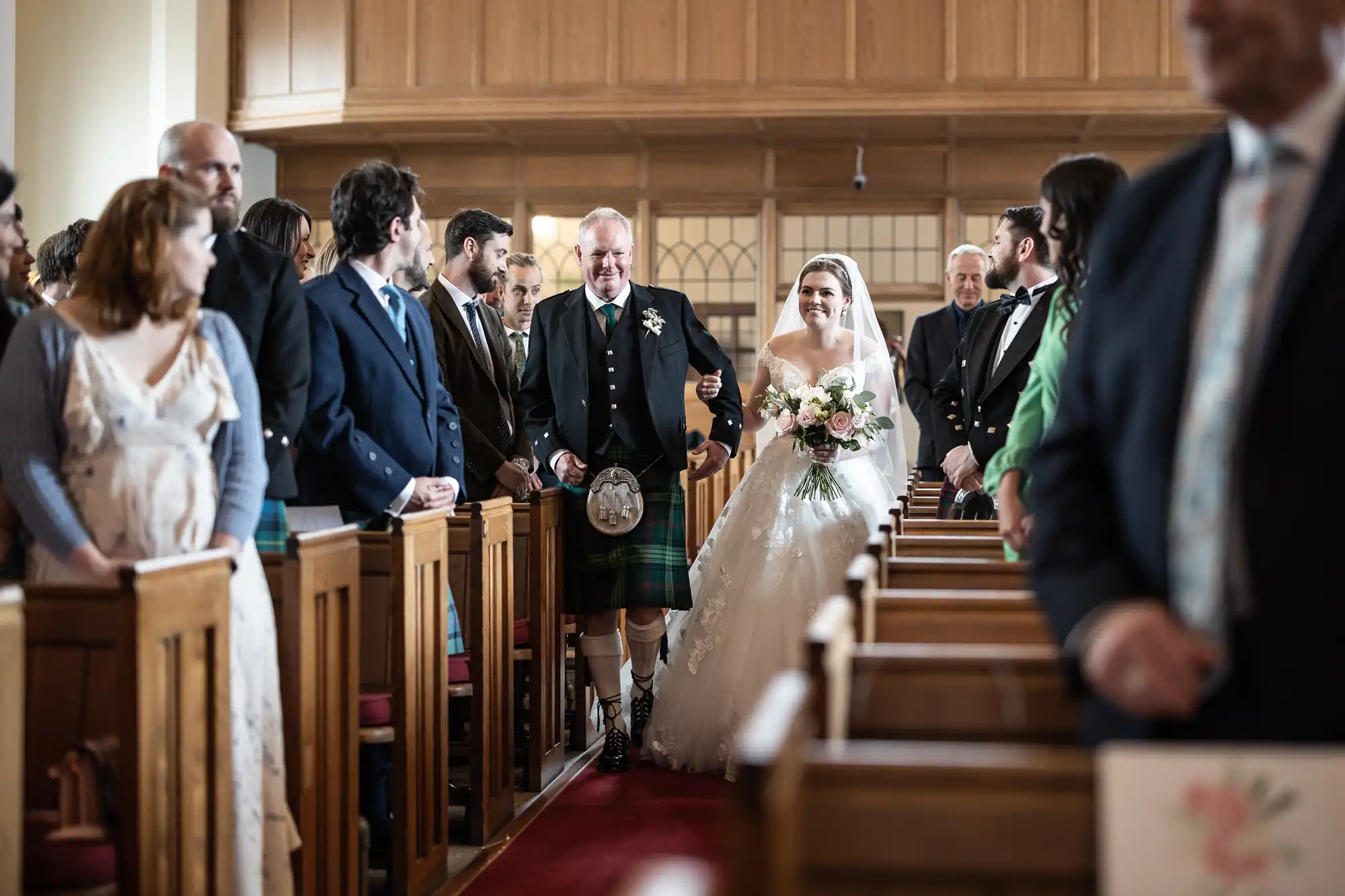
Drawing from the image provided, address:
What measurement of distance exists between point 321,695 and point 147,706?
817 mm

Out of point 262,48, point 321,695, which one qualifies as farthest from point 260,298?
point 262,48

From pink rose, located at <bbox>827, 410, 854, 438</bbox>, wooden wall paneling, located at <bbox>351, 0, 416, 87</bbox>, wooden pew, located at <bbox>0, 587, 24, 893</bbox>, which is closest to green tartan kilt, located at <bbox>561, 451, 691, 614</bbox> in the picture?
pink rose, located at <bbox>827, 410, 854, 438</bbox>

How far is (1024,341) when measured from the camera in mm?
4578

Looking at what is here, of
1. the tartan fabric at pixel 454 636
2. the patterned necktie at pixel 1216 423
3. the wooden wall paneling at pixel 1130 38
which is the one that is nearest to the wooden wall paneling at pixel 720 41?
the wooden wall paneling at pixel 1130 38

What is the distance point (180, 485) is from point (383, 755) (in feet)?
5.18

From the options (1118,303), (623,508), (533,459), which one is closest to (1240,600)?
(1118,303)

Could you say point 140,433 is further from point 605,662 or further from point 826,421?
point 826,421

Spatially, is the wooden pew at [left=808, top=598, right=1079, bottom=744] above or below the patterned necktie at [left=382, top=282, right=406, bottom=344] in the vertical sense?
below

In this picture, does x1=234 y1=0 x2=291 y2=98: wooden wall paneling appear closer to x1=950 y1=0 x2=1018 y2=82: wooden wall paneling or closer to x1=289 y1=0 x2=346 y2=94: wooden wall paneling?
x1=289 y1=0 x2=346 y2=94: wooden wall paneling

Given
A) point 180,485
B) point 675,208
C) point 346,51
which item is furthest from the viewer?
point 675,208

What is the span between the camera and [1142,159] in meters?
11.8

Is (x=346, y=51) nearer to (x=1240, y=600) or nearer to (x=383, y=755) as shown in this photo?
(x=383, y=755)

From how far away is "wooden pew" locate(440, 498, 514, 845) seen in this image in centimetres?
436

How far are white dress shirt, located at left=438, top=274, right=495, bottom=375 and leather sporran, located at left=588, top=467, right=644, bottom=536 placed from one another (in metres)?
0.74
